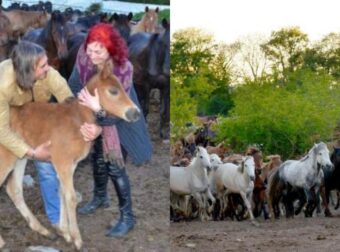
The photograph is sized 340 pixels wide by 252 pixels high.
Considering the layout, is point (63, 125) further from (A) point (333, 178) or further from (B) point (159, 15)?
(A) point (333, 178)

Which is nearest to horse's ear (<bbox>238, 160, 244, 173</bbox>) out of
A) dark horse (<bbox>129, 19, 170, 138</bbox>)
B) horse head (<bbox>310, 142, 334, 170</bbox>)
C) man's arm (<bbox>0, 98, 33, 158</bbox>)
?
horse head (<bbox>310, 142, 334, 170</bbox>)

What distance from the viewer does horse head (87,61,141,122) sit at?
461 centimetres

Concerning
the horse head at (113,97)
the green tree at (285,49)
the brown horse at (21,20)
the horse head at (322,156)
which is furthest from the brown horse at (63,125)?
the green tree at (285,49)

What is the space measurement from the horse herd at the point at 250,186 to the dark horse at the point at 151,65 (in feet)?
20.2

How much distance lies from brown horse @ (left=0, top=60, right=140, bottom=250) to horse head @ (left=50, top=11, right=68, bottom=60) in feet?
1.12

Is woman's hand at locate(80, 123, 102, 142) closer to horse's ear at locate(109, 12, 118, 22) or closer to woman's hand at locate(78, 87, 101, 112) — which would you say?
woman's hand at locate(78, 87, 101, 112)

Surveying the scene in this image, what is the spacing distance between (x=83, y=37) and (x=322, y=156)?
7.49 metres

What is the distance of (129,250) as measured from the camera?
4.99 m

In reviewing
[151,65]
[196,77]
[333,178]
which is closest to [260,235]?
[333,178]

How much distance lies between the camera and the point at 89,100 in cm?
470

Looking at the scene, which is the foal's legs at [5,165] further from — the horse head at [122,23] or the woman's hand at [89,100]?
the horse head at [122,23]

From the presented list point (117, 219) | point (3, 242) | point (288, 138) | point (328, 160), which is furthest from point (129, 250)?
point (288, 138)

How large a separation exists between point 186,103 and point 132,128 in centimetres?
758

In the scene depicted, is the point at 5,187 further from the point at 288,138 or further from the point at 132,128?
the point at 288,138
